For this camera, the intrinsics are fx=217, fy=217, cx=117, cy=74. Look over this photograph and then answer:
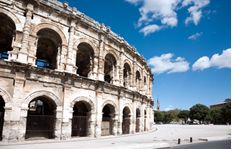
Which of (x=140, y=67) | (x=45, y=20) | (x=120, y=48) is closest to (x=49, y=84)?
(x=45, y=20)

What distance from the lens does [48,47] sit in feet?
57.0

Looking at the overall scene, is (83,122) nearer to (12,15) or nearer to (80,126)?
(80,126)

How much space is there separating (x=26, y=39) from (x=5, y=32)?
3.46 meters

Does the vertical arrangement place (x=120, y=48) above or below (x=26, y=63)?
above

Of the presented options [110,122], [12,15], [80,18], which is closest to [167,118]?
[110,122]

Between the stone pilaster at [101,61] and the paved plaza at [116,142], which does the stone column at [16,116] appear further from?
the stone pilaster at [101,61]

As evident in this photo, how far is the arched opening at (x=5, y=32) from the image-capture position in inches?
510

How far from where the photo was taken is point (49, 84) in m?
13.3

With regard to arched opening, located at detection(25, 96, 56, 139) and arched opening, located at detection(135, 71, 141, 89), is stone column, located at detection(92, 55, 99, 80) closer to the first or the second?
arched opening, located at detection(25, 96, 56, 139)

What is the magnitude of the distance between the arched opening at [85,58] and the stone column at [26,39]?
14.6 feet

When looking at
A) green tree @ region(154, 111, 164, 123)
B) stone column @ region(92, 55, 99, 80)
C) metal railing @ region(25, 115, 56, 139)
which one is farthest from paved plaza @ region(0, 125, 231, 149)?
green tree @ region(154, 111, 164, 123)

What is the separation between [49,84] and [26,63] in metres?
1.89

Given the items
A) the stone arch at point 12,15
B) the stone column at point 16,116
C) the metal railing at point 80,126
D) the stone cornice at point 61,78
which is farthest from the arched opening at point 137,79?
the stone arch at point 12,15

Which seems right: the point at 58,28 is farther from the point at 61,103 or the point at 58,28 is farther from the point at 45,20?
the point at 61,103
